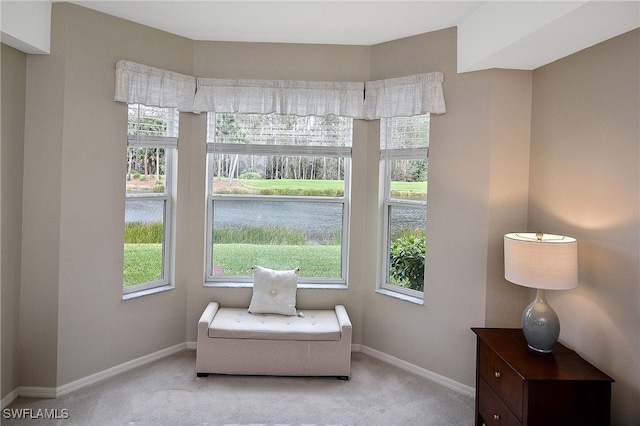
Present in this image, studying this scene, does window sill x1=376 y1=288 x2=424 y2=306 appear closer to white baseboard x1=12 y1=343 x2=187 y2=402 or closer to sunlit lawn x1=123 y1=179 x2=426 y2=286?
sunlit lawn x1=123 y1=179 x2=426 y2=286

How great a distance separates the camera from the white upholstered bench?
134 inches

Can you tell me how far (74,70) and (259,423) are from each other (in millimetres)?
2660

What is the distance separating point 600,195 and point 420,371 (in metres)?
1.91

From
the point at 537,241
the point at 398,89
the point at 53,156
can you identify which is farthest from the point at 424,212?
the point at 53,156

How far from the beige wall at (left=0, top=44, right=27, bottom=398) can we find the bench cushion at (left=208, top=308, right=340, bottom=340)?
130 cm

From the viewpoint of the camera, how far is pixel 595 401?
221 cm

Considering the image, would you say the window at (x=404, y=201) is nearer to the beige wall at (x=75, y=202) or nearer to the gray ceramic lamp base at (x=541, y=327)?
the gray ceramic lamp base at (x=541, y=327)

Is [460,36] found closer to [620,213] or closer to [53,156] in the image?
[620,213]

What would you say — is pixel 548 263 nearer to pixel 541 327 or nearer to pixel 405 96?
pixel 541 327

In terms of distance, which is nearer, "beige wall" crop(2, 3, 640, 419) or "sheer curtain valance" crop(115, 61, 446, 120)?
"beige wall" crop(2, 3, 640, 419)

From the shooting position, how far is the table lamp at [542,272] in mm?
2406

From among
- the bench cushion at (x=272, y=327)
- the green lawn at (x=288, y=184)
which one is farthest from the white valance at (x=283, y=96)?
the bench cushion at (x=272, y=327)

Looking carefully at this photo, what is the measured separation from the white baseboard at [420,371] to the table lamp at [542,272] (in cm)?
91

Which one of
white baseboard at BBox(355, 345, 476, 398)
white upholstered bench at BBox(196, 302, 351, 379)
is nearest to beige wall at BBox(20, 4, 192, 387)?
white upholstered bench at BBox(196, 302, 351, 379)
